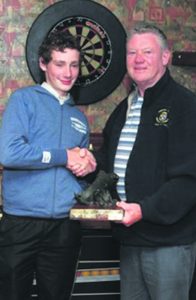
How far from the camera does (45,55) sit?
227 centimetres

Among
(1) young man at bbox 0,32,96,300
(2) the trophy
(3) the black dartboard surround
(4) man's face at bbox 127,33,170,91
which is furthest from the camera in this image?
(3) the black dartboard surround

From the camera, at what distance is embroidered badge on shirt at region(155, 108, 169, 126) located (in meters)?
2.01

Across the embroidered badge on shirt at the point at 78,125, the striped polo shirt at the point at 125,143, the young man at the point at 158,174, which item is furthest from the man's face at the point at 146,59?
the embroidered badge on shirt at the point at 78,125

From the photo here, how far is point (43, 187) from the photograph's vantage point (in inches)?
85.8

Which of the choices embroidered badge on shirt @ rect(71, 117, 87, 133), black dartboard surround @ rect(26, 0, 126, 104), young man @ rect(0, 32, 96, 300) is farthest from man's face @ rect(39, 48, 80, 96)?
black dartboard surround @ rect(26, 0, 126, 104)

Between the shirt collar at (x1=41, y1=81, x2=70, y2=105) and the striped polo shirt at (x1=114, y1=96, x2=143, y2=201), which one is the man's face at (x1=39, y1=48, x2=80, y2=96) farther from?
the striped polo shirt at (x1=114, y1=96, x2=143, y2=201)

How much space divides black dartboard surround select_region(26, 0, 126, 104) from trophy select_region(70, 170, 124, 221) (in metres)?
1.27

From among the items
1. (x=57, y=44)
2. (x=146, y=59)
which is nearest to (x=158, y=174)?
(x=146, y=59)

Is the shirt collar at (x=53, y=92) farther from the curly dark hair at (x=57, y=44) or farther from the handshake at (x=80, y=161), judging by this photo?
the handshake at (x=80, y=161)

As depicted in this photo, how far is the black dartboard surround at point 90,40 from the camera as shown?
3287mm

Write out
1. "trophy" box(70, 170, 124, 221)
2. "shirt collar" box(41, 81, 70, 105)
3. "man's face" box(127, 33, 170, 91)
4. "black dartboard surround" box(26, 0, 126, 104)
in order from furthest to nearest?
"black dartboard surround" box(26, 0, 126, 104), "shirt collar" box(41, 81, 70, 105), "man's face" box(127, 33, 170, 91), "trophy" box(70, 170, 124, 221)

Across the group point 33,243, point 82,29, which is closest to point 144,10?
point 82,29

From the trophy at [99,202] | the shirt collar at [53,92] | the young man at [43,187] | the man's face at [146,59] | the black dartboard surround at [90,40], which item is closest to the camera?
the trophy at [99,202]

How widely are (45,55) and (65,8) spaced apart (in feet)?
3.74
